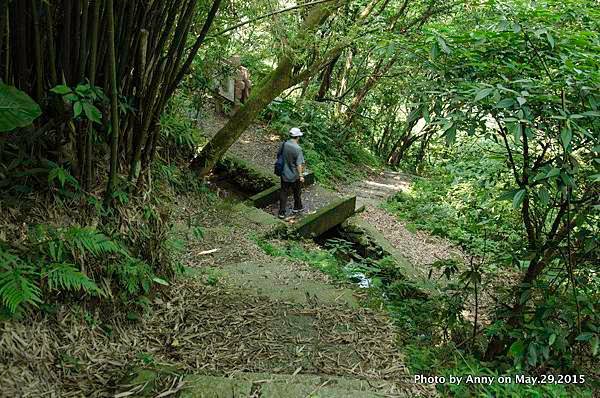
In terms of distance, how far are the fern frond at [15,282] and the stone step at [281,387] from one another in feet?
2.58

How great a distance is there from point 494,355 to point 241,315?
2049 millimetres

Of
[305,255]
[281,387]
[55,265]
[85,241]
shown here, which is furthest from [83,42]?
[305,255]

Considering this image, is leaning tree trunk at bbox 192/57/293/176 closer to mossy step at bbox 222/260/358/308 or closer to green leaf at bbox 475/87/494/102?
mossy step at bbox 222/260/358/308

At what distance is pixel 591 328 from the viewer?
10.3 ft

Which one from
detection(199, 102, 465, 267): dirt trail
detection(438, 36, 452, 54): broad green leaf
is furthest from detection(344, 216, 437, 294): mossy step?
detection(438, 36, 452, 54): broad green leaf

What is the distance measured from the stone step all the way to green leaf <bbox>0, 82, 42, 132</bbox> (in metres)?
1.33

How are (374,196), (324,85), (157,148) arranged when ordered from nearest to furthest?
(157,148)
(374,196)
(324,85)

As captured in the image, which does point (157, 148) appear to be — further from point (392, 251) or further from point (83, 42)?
point (392, 251)

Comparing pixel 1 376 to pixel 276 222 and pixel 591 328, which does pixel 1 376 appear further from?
pixel 276 222

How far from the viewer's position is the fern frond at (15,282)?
1840 millimetres

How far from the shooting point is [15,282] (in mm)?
1892

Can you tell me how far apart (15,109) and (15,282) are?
68cm

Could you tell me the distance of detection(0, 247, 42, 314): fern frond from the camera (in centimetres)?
184

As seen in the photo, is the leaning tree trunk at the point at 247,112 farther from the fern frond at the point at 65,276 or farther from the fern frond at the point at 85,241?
the fern frond at the point at 65,276
